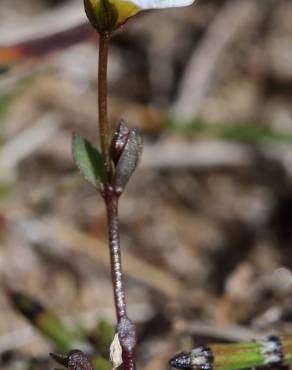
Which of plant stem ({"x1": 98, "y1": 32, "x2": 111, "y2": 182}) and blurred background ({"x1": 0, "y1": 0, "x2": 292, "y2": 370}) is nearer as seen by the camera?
plant stem ({"x1": 98, "y1": 32, "x2": 111, "y2": 182})

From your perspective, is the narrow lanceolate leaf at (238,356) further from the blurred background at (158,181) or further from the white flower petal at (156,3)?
the white flower petal at (156,3)

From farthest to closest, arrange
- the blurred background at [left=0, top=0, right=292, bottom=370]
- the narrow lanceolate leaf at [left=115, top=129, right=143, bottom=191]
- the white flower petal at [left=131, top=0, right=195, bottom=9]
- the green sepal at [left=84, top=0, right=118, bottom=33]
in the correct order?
1. the blurred background at [left=0, top=0, right=292, bottom=370]
2. the narrow lanceolate leaf at [left=115, top=129, right=143, bottom=191]
3. the green sepal at [left=84, top=0, right=118, bottom=33]
4. the white flower petal at [left=131, top=0, right=195, bottom=9]

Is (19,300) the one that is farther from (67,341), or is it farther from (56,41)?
(56,41)

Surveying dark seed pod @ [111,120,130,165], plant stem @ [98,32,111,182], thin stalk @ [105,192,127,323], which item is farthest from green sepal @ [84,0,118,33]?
thin stalk @ [105,192,127,323]

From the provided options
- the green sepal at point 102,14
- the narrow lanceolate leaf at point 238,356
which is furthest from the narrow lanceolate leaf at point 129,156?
the narrow lanceolate leaf at point 238,356

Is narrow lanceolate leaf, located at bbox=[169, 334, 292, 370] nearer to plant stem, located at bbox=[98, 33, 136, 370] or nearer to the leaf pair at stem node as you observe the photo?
plant stem, located at bbox=[98, 33, 136, 370]

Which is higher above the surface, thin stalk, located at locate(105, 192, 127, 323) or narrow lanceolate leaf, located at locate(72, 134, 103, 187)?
narrow lanceolate leaf, located at locate(72, 134, 103, 187)
